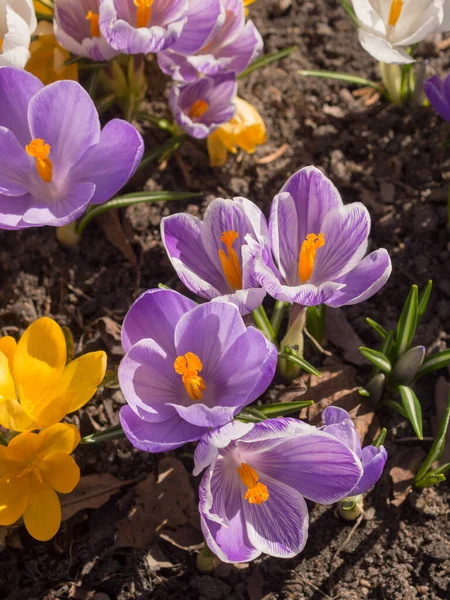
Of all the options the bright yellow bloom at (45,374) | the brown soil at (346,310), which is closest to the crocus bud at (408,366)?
the brown soil at (346,310)

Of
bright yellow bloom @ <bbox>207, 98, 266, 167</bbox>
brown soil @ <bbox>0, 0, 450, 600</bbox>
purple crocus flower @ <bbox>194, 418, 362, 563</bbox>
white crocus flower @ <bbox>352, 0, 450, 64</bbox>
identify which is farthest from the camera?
bright yellow bloom @ <bbox>207, 98, 266, 167</bbox>

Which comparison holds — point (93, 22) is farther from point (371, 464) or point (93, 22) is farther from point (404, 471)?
point (404, 471)

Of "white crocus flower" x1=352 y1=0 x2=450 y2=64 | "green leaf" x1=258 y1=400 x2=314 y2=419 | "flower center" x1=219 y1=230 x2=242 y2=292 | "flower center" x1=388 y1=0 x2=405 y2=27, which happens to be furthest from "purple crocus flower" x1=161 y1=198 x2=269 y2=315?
"flower center" x1=388 y1=0 x2=405 y2=27

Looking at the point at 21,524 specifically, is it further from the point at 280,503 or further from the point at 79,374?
the point at 280,503

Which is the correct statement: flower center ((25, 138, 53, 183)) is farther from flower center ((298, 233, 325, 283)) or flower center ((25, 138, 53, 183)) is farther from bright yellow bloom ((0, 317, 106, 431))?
flower center ((298, 233, 325, 283))

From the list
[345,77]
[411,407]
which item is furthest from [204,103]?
[411,407]

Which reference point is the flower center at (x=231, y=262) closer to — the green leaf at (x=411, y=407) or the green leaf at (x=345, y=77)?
the green leaf at (x=411, y=407)

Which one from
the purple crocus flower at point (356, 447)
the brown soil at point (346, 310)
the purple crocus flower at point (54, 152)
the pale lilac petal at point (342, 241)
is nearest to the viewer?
the purple crocus flower at point (356, 447)
